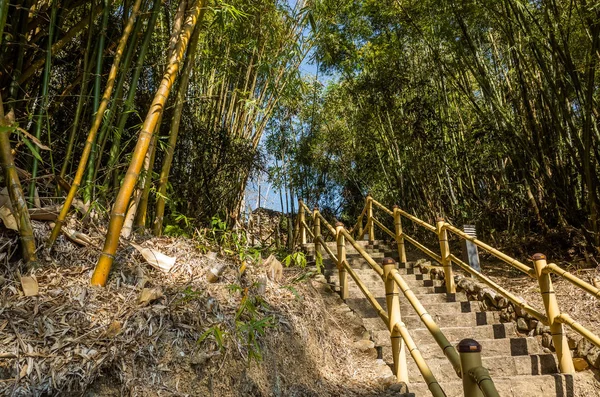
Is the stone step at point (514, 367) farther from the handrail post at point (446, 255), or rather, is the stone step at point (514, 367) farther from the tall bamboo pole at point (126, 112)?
the tall bamboo pole at point (126, 112)

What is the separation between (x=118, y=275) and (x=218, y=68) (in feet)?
11.7

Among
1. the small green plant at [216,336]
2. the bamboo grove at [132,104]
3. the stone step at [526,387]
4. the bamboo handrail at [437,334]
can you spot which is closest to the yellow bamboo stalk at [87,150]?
the bamboo grove at [132,104]

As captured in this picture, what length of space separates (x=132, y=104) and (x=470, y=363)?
2.22 meters

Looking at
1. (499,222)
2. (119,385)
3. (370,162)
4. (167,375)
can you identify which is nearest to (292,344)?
(167,375)

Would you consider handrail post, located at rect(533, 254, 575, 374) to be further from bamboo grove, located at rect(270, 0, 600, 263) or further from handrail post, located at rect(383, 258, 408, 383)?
bamboo grove, located at rect(270, 0, 600, 263)

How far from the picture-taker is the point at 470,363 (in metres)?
1.52

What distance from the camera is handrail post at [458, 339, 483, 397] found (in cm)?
151

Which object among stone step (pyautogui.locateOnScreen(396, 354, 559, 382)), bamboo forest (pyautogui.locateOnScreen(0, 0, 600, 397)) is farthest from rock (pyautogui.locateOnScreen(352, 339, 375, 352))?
stone step (pyautogui.locateOnScreen(396, 354, 559, 382))

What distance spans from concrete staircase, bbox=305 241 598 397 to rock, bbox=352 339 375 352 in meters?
0.05

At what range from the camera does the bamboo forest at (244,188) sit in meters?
1.95

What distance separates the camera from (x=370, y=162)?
9250mm

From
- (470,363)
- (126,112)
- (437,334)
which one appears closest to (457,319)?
(437,334)

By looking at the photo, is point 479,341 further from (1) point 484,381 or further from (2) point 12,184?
(2) point 12,184

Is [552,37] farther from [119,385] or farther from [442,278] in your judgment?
[119,385]
